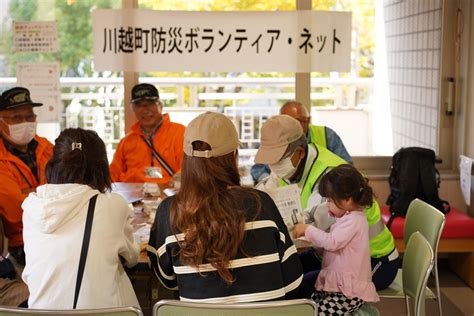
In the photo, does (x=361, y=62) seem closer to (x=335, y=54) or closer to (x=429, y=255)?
(x=335, y=54)

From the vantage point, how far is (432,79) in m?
4.89

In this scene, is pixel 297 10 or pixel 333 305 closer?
pixel 333 305

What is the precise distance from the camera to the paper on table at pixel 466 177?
178 inches

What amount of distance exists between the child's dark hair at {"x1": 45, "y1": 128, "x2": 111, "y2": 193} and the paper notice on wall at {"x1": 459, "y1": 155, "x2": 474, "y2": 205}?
298 cm

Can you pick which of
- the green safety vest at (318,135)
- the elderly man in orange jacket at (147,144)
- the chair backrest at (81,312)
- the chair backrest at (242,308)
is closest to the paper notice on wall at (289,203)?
the chair backrest at (242,308)

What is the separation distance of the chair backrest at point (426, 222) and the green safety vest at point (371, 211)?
0.64 ft

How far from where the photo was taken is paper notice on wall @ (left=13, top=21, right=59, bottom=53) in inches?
186

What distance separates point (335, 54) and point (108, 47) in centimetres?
160

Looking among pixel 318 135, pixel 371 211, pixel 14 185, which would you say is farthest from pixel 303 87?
pixel 14 185

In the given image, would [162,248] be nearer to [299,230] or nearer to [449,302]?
[299,230]

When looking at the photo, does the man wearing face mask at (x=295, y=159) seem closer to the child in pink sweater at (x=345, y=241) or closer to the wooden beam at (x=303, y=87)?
the child in pink sweater at (x=345, y=241)

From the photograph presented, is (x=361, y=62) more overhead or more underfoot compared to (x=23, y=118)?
more overhead

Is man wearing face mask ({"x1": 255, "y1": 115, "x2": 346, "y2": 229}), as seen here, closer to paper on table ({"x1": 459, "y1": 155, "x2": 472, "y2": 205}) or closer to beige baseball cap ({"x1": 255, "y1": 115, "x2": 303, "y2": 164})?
beige baseball cap ({"x1": 255, "y1": 115, "x2": 303, "y2": 164})

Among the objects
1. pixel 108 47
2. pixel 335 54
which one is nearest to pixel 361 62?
pixel 335 54
